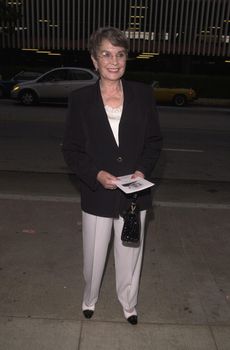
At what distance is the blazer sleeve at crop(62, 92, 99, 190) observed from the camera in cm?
256

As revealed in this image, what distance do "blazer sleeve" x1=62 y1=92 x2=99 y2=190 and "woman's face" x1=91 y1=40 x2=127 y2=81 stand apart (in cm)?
23

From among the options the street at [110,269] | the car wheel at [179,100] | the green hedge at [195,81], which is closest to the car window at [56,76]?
the car wheel at [179,100]

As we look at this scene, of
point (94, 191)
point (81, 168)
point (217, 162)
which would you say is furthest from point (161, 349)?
point (217, 162)

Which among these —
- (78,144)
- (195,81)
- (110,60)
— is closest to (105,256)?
(78,144)

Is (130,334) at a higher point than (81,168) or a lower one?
lower

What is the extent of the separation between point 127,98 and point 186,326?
1686 mm

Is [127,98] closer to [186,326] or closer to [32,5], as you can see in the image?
[186,326]

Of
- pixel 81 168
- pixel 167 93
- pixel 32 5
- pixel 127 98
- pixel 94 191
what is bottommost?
pixel 167 93

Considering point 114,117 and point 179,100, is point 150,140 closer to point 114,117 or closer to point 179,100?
point 114,117

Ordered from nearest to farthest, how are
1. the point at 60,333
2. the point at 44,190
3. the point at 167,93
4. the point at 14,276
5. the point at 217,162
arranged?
the point at 60,333, the point at 14,276, the point at 44,190, the point at 217,162, the point at 167,93

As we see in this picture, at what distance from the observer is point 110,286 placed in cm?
341

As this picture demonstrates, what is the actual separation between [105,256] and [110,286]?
2.19 ft

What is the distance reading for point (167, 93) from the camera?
19656 millimetres

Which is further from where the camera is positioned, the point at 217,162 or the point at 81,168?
the point at 217,162
